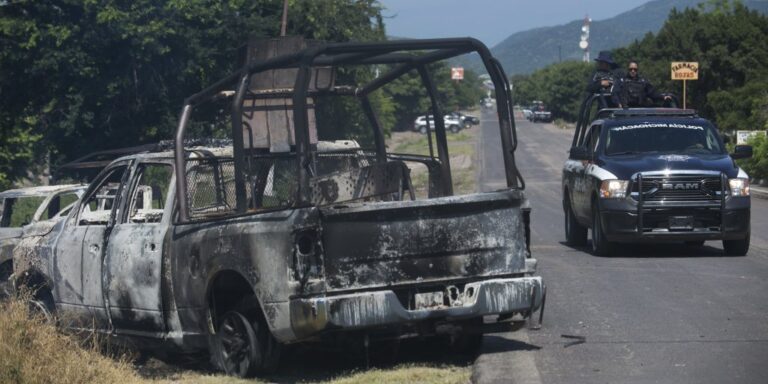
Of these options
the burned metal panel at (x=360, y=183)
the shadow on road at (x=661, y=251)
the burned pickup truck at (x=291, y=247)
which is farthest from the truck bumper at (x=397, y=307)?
the shadow on road at (x=661, y=251)

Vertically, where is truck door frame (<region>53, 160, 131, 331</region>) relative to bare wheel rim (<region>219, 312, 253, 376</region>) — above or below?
above

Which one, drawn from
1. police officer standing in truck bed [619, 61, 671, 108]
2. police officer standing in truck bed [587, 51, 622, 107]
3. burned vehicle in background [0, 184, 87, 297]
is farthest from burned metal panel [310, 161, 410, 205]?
police officer standing in truck bed [619, 61, 671, 108]

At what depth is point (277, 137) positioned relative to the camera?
11867mm

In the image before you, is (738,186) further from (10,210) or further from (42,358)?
(42,358)

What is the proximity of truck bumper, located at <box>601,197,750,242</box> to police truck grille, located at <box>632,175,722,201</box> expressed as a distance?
12 cm

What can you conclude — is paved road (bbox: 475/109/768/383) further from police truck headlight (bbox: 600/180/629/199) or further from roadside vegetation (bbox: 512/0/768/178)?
roadside vegetation (bbox: 512/0/768/178)

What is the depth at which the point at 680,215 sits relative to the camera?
608 inches

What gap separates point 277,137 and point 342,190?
2217 millimetres

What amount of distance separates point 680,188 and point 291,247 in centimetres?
852

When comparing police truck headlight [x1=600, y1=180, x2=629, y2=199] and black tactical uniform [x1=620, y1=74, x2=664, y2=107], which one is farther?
black tactical uniform [x1=620, y1=74, x2=664, y2=107]

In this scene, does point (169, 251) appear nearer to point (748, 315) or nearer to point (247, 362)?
point (247, 362)

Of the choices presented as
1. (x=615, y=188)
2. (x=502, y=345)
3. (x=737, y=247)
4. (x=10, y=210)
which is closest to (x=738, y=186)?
(x=737, y=247)

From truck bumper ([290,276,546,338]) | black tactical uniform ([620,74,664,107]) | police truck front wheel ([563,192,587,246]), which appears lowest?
police truck front wheel ([563,192,587,246])

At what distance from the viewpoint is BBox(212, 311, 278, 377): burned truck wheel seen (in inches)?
344
